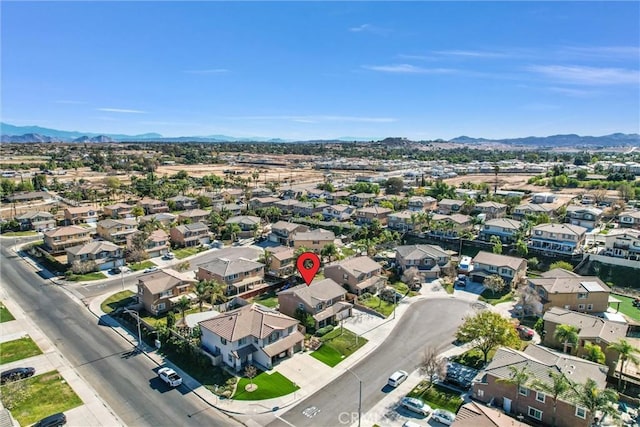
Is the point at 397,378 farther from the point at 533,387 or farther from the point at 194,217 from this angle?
the point at 194,217

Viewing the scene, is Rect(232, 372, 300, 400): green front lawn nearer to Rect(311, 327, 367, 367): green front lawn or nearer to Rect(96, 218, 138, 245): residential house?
Rect(311, 327, 367, 367): green front lawn

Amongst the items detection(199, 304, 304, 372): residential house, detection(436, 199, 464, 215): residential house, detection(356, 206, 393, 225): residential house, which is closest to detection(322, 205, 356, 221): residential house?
detection(356, 206, 393, 225): residential house

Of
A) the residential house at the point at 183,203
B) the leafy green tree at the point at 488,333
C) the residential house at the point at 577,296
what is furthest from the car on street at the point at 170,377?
the residential house at the point at 183,203

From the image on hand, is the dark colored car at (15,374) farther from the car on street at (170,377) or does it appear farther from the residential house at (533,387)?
the residential house at (533,387)

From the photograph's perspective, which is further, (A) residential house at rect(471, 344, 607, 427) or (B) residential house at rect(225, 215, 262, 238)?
(B) residential house at rect(225, 215, 262, 238)

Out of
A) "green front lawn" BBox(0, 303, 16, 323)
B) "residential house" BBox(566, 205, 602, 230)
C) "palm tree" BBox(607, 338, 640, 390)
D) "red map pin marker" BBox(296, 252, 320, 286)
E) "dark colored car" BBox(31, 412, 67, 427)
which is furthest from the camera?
"residential house" BBox(566, 205, 602, 230)

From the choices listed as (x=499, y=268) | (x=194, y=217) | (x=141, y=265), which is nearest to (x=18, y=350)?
(x=141, y=265)
